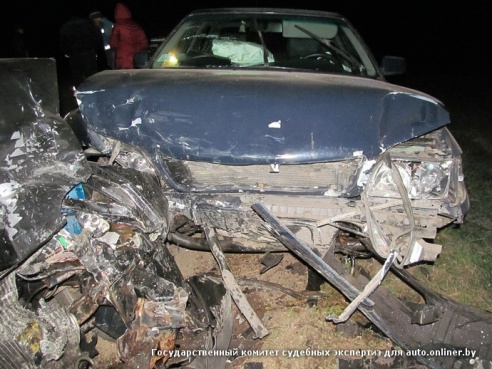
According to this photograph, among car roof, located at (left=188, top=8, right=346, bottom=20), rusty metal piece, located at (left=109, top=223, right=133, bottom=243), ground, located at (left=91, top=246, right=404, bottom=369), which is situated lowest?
ground, located at (left=91, top=246, right=404, bottom=369)

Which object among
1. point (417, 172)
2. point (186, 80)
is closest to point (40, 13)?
point (186, 80)

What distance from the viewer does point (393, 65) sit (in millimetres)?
3508

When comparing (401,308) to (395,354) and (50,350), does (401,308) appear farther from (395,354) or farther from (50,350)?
(50,350)

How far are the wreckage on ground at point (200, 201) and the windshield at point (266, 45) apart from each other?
0.72 meters

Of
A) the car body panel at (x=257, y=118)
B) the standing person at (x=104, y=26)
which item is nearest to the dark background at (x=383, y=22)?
the standing person at (x=104, y=26)

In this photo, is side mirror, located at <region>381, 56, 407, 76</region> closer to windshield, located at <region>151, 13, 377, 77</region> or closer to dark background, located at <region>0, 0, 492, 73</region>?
windshield, located at <region>151, 13, 377, 77</region>

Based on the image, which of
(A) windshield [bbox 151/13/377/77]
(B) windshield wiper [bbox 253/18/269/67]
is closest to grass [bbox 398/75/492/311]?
(A) windshield [bbox 151/13/377/77]

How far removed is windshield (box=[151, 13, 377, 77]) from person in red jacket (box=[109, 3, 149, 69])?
3022mm

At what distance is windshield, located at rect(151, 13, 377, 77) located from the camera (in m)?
3.29

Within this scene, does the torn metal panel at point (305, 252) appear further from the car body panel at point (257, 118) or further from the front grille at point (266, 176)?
the car body panel at point (257, 118)

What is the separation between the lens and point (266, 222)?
2.24 meters

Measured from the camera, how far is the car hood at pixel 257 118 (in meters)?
2.13

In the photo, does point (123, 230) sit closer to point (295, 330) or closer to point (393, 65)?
point (295, 330)

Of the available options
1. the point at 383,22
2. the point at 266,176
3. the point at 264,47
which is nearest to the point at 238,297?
the point at 266,176
